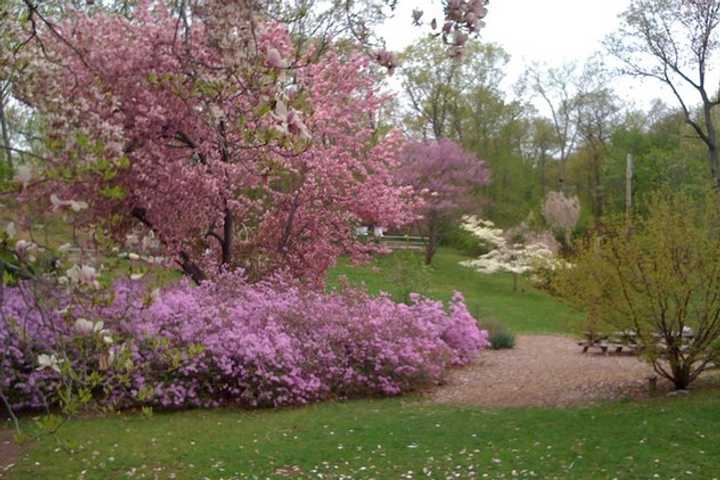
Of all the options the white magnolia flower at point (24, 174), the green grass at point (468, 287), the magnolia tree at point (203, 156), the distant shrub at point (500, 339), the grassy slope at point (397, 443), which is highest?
the magnolia tree at point (203, 156)

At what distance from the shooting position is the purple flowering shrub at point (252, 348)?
8.86 m

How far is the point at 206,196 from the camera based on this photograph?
10.9 meters

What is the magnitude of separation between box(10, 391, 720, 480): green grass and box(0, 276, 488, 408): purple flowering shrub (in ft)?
1.90

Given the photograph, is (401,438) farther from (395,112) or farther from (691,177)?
(395,112)

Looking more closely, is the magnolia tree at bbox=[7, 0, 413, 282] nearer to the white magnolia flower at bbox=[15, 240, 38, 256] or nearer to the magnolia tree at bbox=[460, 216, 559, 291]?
the white magnolia flower at bbox=[15, 240, 38, 256]

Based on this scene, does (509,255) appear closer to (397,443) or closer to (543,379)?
(543,379)

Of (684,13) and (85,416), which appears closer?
(85,416)

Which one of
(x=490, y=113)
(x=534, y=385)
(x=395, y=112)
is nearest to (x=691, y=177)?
(x=490, y=113)

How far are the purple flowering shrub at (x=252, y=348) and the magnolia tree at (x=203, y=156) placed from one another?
1092 millimetres

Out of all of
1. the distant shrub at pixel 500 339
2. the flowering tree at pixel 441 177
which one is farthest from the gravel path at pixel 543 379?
the flowering tree at pixel 441 177

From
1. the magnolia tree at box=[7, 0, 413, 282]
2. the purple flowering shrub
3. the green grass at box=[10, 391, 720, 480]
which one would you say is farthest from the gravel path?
the magnolia tree at box=[7, 0, 413, 282]

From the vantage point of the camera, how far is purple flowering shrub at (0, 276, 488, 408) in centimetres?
886

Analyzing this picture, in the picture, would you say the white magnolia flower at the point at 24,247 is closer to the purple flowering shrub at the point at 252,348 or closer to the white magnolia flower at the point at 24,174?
the white magnolia flower at the point at 24,174

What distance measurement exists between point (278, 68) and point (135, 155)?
7.60m
